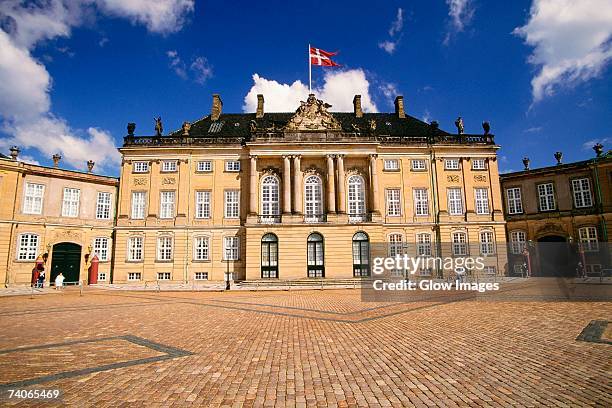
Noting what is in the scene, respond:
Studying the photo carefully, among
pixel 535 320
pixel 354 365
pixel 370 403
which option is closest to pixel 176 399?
pixel 370 403

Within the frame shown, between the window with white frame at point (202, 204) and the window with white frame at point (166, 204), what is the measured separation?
2.53m

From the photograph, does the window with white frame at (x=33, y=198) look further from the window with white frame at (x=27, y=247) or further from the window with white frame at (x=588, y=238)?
the window with white frame at (x=588, y=238)

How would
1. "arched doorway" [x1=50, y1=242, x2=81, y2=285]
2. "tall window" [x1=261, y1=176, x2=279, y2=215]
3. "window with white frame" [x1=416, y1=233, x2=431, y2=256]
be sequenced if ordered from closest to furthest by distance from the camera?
"arched doorway" [x1=50, y1=242, x2=81, y2=285] → "window with white frame" [x1=416, y1=233, x2=431, y2=256] → "tall window" [x1=261, y1=176, x2=279, y2=215]

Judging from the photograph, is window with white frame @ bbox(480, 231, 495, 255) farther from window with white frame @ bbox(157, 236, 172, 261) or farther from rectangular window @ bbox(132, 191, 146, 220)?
rectangular window @ bbox(132, 191, 146, 220)

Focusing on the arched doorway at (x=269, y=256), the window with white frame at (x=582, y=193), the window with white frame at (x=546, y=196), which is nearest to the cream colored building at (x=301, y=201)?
the arched doorway at (x=269, y=256)

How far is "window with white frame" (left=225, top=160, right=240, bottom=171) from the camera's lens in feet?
115

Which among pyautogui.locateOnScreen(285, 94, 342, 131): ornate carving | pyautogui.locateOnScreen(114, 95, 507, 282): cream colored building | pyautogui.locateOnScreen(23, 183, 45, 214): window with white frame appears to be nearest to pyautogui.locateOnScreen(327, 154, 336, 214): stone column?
pyautogui.locateOnScreen(114, 95, 507, 282): cream colored building

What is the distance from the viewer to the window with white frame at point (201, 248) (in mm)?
33281

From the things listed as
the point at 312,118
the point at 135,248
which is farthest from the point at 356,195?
the point at 135,248

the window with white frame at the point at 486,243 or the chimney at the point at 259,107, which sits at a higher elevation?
the chimney at the point at 259,107

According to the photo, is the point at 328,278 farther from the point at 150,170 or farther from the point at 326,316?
the point at 150,170

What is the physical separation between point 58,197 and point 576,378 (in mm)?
38146

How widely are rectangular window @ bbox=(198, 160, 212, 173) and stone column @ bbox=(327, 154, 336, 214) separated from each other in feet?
40.4

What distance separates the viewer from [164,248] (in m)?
33.3
